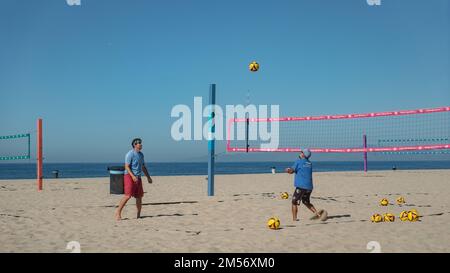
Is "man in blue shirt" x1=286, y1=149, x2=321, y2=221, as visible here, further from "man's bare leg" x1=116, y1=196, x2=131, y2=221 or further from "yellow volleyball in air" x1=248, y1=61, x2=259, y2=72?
"yellow volleyball in air" x1=248, y1=61, x2=259, y2=72

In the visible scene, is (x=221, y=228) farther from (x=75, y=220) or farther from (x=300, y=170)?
(x=75, y=220)

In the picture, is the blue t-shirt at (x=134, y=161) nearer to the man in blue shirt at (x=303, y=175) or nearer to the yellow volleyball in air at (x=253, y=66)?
the man in blue shirt at (x=303, y=175)

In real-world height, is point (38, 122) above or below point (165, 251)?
above

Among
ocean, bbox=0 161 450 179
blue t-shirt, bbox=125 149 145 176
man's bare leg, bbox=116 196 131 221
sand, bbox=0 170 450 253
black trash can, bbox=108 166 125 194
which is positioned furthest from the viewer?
ocean, bbox=0 161 450 179

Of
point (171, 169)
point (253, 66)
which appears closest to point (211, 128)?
point (253, 66)

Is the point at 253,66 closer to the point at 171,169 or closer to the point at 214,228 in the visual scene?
the point at 214,228

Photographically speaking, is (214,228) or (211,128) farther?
(211,128)

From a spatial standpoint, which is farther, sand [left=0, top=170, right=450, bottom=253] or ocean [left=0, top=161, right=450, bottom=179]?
ocean [left=0, top=161, right=450, bottom=179]

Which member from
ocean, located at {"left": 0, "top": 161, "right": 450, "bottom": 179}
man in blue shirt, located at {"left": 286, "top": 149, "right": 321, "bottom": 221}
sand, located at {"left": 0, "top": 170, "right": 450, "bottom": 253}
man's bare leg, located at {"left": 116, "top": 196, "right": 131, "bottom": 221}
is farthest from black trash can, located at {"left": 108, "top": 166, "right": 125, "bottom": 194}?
ocean, located at {"left": 0, "top": 161, "right": 450, "bottom": 179}

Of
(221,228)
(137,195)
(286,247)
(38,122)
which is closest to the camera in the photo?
(286,247)

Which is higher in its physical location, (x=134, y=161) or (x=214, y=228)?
(x=134, y=161)
